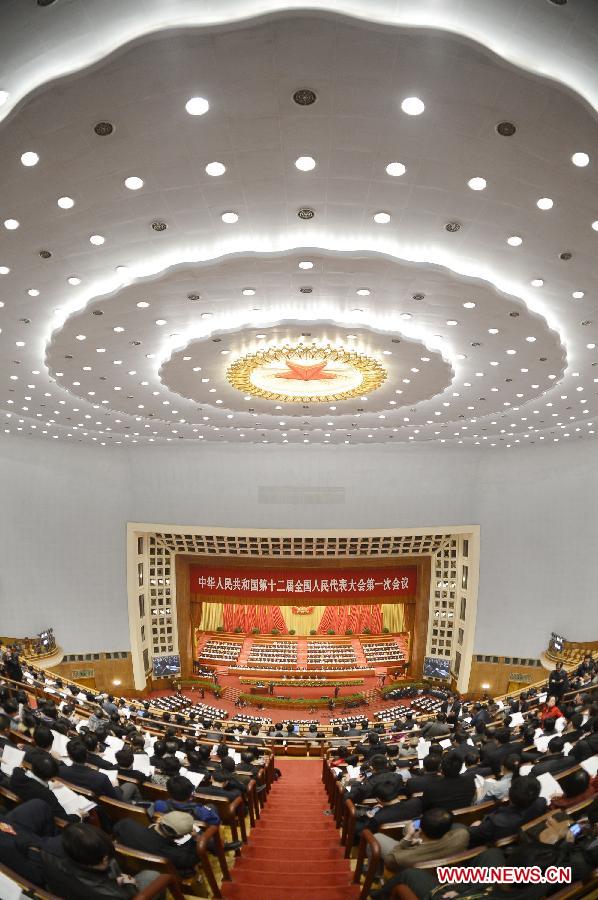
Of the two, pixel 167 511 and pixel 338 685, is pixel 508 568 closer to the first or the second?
pixel 338 685

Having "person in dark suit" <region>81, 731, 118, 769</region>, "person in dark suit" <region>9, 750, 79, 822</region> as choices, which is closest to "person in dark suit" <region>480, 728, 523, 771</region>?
"person in dark suit" <region>81, 731, 118, 769</region>

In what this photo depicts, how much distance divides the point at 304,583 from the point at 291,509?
13.8ft

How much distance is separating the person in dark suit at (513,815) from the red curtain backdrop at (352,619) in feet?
101

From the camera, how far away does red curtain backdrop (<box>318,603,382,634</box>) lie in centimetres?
3416

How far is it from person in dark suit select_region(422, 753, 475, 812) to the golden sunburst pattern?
7323mm

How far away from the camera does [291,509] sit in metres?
23.2

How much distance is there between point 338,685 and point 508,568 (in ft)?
32.7

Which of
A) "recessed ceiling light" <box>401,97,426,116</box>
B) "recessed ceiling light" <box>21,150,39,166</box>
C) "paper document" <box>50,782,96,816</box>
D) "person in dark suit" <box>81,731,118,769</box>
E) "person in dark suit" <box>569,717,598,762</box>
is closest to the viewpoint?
"recessed ceiling light" <box>401,97,426,116</box>

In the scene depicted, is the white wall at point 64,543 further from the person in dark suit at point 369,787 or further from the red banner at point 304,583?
the person in dark suit at point 369,787

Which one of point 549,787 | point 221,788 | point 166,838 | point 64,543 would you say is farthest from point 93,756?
point 64,543

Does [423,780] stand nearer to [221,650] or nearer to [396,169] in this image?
[396,169]

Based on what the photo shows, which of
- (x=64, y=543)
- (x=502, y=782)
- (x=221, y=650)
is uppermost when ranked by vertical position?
(x=64, y=543)

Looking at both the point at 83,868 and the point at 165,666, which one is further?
the point at 165,666

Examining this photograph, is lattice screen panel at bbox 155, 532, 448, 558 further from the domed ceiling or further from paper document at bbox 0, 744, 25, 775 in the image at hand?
paper document at bbox 0, 744, 25, 775
